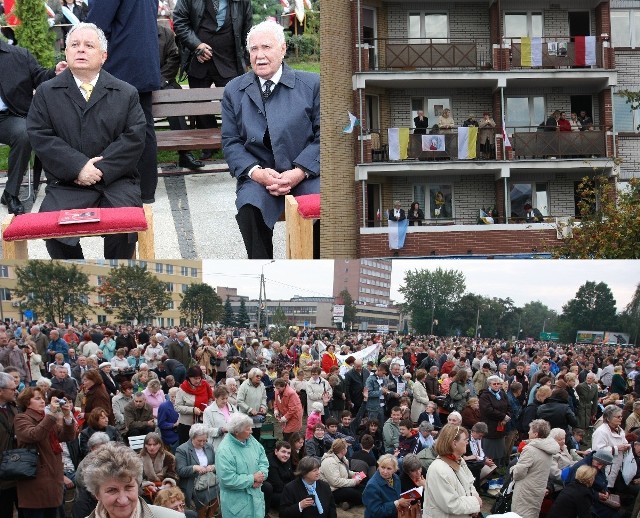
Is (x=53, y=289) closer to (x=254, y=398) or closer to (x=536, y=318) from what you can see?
(x=254, y=398)

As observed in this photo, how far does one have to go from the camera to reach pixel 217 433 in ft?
34.8

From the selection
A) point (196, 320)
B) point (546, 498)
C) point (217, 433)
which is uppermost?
point (196, 320)

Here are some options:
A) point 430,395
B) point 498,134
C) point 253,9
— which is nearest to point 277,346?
point 430,395

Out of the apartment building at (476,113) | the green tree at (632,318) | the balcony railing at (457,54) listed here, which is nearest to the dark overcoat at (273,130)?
the green tree at (632,318)

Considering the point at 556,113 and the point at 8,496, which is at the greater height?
the point at 556,113

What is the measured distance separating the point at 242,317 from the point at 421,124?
2022cm

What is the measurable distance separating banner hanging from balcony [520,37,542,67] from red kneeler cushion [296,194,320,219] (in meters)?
22.8

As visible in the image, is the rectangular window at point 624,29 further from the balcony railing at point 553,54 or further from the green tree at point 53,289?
the green tree at point 53,289

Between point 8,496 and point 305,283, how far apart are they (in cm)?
316

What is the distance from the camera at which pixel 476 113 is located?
106 ft

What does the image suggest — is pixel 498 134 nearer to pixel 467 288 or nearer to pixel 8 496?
pixel 467 288

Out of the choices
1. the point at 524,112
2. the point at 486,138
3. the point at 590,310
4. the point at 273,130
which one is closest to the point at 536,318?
the point at 590,310

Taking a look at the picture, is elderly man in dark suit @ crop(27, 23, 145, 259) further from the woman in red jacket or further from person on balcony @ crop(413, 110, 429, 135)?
person on balcony @ crop(413, 110, 429, 135)

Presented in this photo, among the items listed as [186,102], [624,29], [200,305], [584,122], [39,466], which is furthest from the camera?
[624,29]
